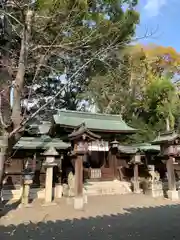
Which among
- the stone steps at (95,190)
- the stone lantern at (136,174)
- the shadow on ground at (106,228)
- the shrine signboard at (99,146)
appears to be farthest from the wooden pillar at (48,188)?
the stone lantern at (136,174)

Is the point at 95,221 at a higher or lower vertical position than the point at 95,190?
lower

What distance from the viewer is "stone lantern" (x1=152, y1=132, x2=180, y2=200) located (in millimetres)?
11898

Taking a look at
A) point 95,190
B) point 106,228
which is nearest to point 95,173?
point 95,190

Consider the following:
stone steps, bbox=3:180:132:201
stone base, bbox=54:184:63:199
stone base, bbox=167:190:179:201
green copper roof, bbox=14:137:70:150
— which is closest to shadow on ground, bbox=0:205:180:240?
stone base, bbox=167:190:179:201

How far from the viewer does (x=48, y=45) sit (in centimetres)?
672

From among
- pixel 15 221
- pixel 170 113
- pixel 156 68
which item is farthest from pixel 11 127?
pixel 156 68

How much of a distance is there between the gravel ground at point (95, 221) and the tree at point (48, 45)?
10.3ft

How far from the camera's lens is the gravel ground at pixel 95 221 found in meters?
6.12

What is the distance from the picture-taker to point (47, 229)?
6777mm

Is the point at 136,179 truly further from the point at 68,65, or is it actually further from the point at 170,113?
the point at 170,113

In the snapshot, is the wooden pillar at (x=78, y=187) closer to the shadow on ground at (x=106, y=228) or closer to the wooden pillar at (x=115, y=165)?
the shadow on ground at (x=106, y=228)

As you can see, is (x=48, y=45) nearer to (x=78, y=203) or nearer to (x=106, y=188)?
(x=78, y=203)

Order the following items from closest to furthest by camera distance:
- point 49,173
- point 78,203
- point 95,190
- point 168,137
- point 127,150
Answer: point 78,203
point 49,173
point 168,137
point 95,190
point 127,150

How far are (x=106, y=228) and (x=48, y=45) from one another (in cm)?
550
